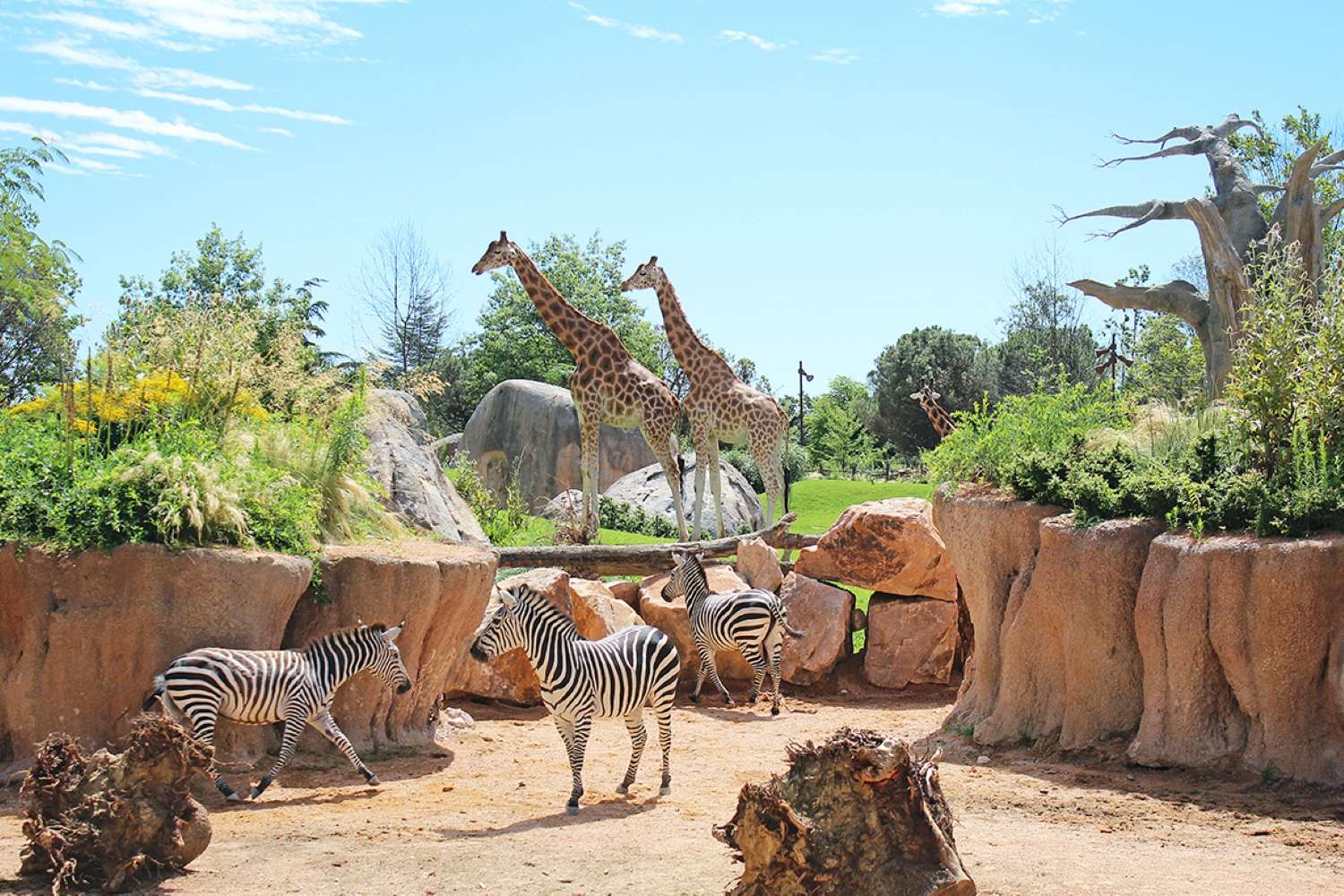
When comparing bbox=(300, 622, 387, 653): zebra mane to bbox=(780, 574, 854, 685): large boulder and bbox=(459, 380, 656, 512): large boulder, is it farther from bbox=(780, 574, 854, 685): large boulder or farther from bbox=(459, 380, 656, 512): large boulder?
bbox=(459, 380, 656, 512): large boulder

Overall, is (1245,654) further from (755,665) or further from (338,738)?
(338,738)

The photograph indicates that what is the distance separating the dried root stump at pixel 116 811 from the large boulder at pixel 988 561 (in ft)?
22.4

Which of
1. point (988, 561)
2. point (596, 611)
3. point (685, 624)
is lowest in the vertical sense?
point (685, 624)

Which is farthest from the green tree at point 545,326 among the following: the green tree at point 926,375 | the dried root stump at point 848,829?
the dried root stump at point 848,829

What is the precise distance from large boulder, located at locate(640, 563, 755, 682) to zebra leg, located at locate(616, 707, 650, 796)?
4755 millimetres

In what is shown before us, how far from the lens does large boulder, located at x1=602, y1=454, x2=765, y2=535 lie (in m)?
24.4

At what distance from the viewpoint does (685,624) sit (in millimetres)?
15109

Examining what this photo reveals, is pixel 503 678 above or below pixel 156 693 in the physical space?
below

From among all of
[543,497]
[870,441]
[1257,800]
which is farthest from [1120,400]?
[870,441]

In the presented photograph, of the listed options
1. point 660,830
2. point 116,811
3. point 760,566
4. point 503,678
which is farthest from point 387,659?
point 760,566

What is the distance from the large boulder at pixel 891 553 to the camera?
15.2 metres

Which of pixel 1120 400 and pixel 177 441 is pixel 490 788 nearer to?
pixel 177 441

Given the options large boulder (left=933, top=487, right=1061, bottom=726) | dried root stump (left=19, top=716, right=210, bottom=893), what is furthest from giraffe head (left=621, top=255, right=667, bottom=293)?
dried root stump (left=19, top=716, right=210, bottom=893)

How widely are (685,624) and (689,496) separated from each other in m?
9.84
